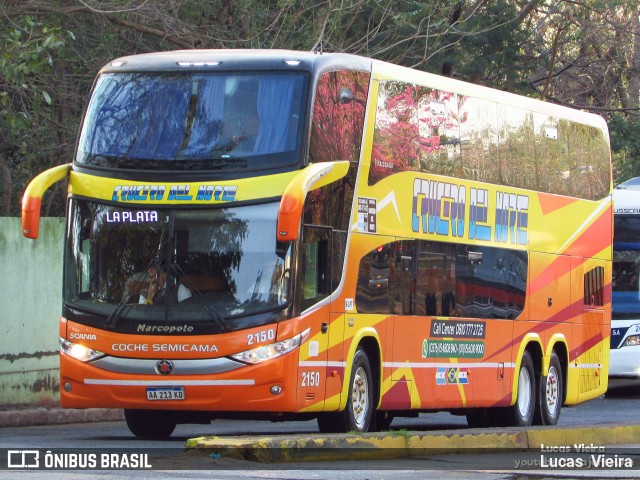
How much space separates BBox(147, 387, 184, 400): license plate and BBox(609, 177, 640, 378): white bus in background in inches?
518

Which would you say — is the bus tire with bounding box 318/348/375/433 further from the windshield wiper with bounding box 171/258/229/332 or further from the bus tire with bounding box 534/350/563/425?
the bus tire with bounding box 534/350/563/425

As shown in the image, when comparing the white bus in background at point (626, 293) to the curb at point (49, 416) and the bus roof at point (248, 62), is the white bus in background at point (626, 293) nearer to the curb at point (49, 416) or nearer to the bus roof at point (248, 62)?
the curb at point (49, 416)

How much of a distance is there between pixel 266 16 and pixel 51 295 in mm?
5791

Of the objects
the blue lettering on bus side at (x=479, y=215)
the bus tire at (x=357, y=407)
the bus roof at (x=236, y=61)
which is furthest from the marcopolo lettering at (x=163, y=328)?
the blue lettering on bus side at (x=479, y=215)

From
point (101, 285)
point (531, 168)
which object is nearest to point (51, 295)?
point (101, 285)

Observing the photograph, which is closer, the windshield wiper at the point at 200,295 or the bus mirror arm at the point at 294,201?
the bus mirror arm at the point at 294,201

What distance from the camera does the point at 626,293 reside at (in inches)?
987

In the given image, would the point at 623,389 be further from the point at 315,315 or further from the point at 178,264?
the point at 178,264

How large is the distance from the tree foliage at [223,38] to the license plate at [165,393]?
4.65 metres

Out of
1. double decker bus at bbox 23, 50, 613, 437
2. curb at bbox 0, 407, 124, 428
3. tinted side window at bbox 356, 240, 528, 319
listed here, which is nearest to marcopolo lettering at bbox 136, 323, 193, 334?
double decker bus at bbox 23, 50, 613, 437

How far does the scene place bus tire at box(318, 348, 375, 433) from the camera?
1412 centimetres

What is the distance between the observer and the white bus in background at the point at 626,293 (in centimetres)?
2470

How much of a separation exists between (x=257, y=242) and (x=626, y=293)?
13.2m

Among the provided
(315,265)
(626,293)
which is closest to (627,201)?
(626,293)
